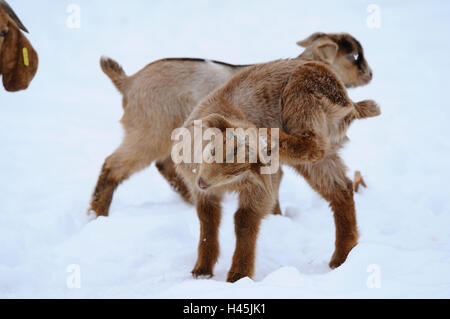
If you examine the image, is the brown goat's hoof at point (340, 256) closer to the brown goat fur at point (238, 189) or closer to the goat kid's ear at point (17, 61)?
the brown goat fur at point (238, 189)

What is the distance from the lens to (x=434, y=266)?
9.36 ft

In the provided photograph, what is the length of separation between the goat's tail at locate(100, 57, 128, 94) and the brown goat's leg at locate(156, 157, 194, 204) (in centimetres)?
100

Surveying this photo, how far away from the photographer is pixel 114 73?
17.0 ft

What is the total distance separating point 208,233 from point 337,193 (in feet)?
3.53

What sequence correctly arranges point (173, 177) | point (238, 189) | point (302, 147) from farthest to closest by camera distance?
point (173, 177)
point (238, 189)
point (302, 147)

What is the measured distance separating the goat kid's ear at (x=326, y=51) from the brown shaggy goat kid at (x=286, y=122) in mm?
1225

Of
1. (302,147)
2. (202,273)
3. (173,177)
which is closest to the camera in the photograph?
(302,147)

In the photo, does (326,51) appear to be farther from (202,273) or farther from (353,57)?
(202,273)

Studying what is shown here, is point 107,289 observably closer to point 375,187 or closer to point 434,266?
point 434,266

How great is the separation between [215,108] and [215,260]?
1.07m

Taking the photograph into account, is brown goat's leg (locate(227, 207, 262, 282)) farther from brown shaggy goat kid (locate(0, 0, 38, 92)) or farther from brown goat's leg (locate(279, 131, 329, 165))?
brown shaggy goat kid (locate(0, 0, 38, 92))

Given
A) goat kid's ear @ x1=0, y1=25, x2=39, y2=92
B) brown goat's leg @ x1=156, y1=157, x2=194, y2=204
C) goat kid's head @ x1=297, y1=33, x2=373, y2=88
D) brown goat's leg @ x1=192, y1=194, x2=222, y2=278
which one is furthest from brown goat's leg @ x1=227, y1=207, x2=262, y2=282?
goat kid's head @ x1=297, y1=33, x2=373, y2=88

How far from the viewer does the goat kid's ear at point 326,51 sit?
468 cm

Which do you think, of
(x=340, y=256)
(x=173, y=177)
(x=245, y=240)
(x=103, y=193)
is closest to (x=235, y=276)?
(x=245, y=240)
